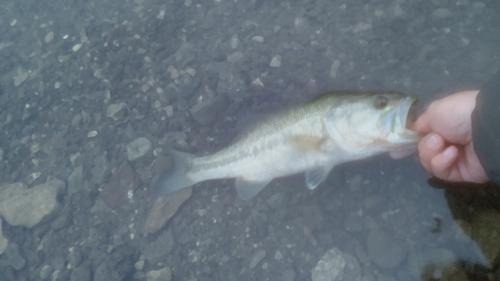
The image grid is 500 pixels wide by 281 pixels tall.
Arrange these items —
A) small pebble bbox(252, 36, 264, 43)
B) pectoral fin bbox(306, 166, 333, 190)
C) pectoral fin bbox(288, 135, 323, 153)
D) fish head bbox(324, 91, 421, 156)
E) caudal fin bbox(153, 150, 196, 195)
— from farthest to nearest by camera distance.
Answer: small pebble bbox(252, 36, 264, 43), caudal fin bbox(153, 150, 196, 195), pectoral fin bbox(306, 166, 333, 190), pectoral fin bbox(288, 135, 323, 153), fish head bbox(324, 91, 421, 156)

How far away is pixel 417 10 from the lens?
4.04 meters

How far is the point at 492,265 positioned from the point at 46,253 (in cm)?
454

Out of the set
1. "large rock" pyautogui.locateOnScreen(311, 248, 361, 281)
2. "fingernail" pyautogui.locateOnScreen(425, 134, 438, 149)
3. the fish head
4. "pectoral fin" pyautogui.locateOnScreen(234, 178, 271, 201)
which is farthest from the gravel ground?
"fingernail" pyautogui.locateOnScreen(425, 134, 438, 149)

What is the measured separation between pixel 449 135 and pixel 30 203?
4.76 meters

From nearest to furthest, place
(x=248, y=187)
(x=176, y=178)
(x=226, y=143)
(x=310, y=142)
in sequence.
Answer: (x=310, y=142)
(x=248, y=187)
(x=176, y=178)
(x=226, y=143)

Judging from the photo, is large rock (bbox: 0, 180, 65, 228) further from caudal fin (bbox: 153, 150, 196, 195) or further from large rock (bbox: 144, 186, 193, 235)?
caudal fin (bbox: 153, 150, 196, 195)

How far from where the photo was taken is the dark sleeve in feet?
6.50

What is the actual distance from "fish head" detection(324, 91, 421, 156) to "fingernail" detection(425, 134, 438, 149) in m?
0.08

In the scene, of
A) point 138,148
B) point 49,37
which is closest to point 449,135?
point 138,148

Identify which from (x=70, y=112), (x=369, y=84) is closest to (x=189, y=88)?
(x=70, y=112)

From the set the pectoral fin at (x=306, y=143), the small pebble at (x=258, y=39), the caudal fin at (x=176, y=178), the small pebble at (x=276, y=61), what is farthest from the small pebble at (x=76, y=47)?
the pectoral fin at (x=306, y=143)

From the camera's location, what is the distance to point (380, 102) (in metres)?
2.58

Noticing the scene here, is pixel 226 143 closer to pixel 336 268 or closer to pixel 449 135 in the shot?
pixel 336 268

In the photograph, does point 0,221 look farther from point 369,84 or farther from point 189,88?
point 369,84
